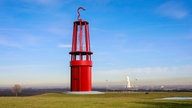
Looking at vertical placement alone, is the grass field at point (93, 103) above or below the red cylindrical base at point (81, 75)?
below

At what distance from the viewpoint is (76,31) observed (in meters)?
83.2

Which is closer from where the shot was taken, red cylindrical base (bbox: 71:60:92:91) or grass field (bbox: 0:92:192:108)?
grass field (bbox: 0:92:192:108)

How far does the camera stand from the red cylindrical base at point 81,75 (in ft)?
269

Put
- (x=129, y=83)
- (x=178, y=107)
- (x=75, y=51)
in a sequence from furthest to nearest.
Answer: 1. (x=129, y=83)
2. (x=75, y=51)
3. (x=178, y=107)

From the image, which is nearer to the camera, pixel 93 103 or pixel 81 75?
pixel 93 103

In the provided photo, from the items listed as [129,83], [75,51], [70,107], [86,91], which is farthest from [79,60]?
[129,83]

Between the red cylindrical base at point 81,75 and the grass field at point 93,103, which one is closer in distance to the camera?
the grass field at point 93,103

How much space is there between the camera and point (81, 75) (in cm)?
8262

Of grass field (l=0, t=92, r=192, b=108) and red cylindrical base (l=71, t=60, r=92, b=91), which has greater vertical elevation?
red cylindrical base (l=71, t=60, r=92, b=91)

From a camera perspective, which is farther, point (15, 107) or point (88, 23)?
point (88, 23)

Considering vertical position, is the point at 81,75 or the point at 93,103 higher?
the point at 81,75

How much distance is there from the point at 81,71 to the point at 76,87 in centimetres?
415

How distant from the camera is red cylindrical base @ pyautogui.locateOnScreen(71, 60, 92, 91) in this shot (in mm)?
82000

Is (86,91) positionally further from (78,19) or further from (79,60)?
(78,19)
